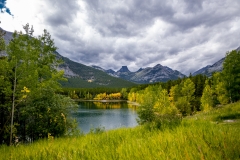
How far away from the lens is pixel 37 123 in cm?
1561

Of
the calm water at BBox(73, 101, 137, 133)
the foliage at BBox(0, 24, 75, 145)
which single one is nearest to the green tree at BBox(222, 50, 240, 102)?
the calm water at BBox(73, 101, 137, 133)

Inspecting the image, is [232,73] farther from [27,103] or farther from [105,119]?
[105,119]

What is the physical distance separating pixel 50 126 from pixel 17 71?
19.1ft

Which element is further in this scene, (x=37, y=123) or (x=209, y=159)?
(x=37, y=123)

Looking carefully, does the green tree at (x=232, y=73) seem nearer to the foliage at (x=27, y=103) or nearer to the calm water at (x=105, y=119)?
the calm water at (x=105, y=119)

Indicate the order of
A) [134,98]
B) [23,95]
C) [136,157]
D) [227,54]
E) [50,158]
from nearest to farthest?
[136,157] → [50,158] → [23,95] → [227,54] → [134,98]

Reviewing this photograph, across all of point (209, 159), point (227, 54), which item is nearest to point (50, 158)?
point (209, 159)

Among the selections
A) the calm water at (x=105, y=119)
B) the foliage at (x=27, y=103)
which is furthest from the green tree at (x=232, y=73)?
the foliage at (x=27, y=103)

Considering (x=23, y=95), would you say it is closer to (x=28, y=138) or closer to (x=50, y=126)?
(x=50, y=126)

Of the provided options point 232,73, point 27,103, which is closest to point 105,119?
point 232,73

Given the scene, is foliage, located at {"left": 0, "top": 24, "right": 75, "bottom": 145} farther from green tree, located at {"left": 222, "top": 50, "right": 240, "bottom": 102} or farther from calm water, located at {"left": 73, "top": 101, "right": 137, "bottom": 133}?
green tree, located at {"left": 222, "top": 50, "right": 240, "bottom": 102}

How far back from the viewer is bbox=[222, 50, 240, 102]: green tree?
42.0 meters

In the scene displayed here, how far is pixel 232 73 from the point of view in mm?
42562

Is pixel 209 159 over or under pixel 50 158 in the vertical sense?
over
